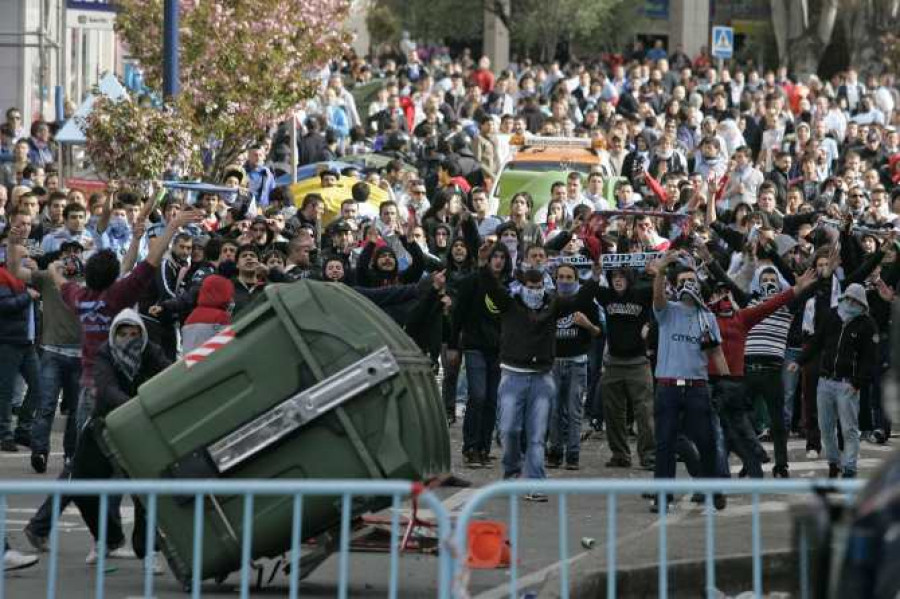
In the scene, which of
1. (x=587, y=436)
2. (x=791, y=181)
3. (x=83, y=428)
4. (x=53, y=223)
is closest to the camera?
(x=83, y=428)

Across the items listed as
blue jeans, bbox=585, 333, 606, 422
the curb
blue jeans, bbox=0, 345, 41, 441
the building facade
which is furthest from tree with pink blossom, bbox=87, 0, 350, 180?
the curb

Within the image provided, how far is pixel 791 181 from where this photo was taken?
1070 inches

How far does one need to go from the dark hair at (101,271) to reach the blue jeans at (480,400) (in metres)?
3.28

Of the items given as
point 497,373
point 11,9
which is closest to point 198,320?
point 497,373

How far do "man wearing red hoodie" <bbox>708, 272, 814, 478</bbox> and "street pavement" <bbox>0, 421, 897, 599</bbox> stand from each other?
3.25ft

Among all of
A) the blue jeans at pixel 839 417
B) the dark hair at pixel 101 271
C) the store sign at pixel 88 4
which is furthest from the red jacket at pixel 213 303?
the store sign at pixel 88 4

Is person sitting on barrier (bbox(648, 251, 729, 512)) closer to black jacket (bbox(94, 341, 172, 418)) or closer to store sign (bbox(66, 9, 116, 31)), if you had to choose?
black jacket (bbox(94, 341, 172, 418))

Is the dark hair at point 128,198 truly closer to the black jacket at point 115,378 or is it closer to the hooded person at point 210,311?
the hooded person at point 210,311

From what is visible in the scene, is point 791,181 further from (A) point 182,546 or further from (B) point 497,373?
(A) point 182,546

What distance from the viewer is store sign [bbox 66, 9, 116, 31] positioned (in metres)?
26.1

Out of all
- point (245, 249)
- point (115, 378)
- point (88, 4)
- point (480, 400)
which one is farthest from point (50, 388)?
point (88, 4)

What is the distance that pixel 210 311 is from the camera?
15.0 m

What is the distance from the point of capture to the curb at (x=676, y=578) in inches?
413

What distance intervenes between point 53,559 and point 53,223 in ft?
Answer: 39.8
